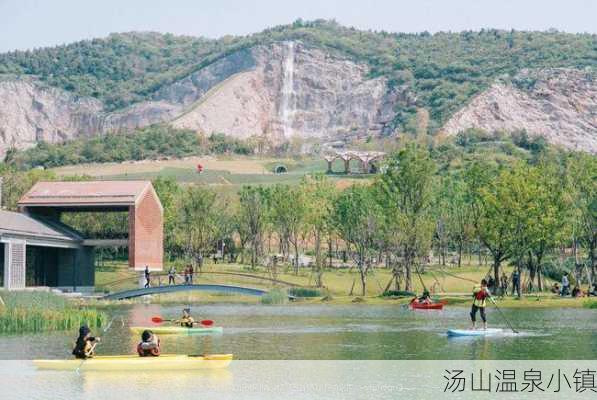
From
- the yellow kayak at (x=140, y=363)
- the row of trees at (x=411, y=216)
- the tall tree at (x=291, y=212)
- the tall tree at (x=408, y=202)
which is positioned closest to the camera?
the yellow kayak at (x=140, y=363)

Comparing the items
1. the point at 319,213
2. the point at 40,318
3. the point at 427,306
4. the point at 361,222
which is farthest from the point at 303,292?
the point at 40,318

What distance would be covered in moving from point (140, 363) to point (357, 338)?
12.4 meters

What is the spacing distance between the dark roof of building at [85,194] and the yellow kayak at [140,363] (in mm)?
48454

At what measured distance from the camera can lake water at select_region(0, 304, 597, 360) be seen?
3622 centimetres

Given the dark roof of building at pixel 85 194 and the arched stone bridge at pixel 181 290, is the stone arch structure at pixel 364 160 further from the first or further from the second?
the arched stone bridge at pixel 181 290

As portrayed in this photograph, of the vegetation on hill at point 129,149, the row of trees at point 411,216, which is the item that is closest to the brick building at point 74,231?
the row of trees at point 411,216

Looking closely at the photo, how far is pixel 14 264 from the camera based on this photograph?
71.5 metres

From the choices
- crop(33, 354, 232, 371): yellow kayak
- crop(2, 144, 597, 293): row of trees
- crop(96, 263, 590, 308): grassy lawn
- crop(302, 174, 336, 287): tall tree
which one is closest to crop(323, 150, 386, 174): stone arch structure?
crop(2, 144, 597, 293): row of trees

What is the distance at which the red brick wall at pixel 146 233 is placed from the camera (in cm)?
8288

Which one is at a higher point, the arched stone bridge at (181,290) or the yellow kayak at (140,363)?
the arched stone bridge at (181,290)

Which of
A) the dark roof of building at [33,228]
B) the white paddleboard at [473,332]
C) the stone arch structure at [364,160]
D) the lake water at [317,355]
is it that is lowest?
the lake water at [317,355]

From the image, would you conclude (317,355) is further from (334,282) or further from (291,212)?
(291,212)

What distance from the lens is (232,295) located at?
257ft

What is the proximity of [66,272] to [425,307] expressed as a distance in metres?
31.8
